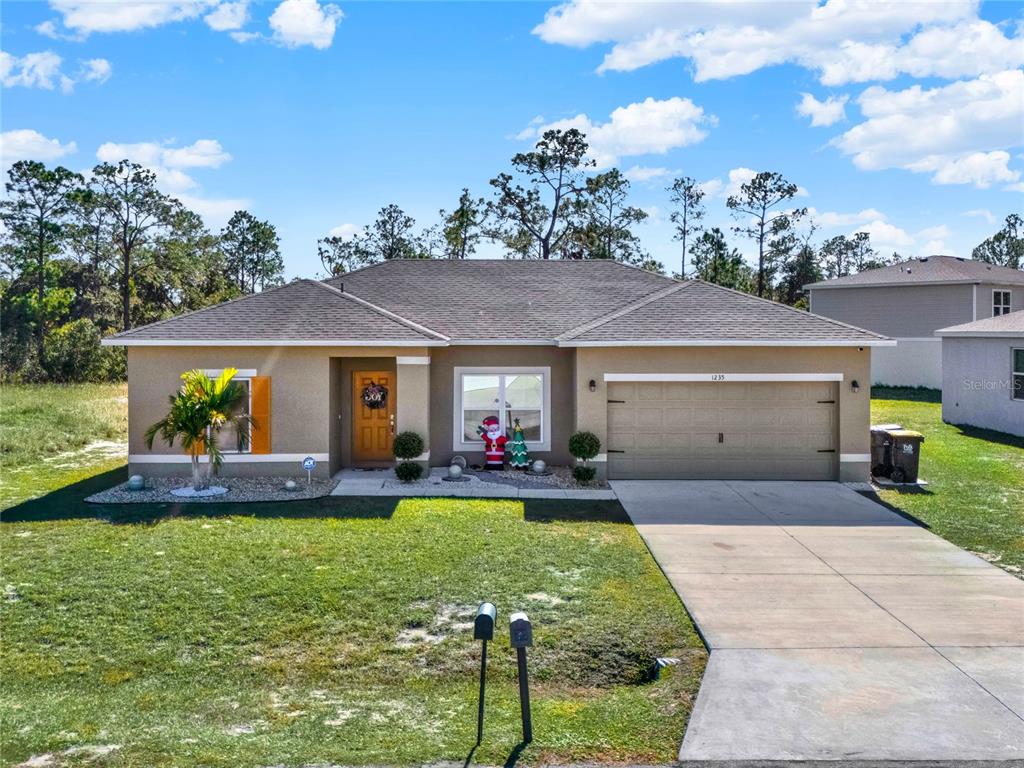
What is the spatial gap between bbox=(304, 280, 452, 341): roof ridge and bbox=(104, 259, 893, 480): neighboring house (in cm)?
8

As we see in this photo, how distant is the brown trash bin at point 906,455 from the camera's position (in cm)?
1451

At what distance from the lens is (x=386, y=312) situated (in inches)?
A: 631

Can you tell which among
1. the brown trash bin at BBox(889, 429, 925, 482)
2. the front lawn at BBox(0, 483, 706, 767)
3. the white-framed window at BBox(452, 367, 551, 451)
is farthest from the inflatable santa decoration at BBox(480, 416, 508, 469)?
the brown trash bin at BBox(889, 429, 925, 482)

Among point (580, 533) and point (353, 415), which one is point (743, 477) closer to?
point (580, 533)

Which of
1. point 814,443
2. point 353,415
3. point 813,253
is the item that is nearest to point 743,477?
point 814,443

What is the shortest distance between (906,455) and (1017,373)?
886 centimetres

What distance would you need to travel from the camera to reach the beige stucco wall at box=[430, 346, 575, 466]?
52.5ft

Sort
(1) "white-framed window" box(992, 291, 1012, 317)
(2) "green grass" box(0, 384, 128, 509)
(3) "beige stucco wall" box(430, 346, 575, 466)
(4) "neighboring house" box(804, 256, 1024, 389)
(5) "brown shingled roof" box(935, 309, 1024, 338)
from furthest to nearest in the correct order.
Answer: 1. (1) "white-framed window" box(992, 291, 1012, 317)
2. (4) "neighboring house" box(804, 256, 1024, 389)
3. (5) "brown shingled roof" box(935, 309, 1024, 338)
4. (3) "beige stucco wall" box(430, 346, 575, 466)
5. (2) "green grass" box(0, 384, 128, 509)

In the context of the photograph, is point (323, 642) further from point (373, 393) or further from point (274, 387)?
point (373, 393)

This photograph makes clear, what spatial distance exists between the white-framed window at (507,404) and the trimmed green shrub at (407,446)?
1.60 meters

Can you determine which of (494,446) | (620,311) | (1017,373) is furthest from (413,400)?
(1017,373)

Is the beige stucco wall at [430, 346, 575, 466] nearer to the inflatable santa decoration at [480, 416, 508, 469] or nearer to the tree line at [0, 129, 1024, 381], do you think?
the inflatable santa decoration at [480, 416, 508, 469]

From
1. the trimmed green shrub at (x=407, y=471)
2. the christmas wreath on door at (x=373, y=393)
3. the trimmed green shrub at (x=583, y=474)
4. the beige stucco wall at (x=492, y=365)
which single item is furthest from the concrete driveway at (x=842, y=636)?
the christmas wreath on door at (x=373, y=393)

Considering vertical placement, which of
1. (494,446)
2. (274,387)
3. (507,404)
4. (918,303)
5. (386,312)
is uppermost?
(918,303)
